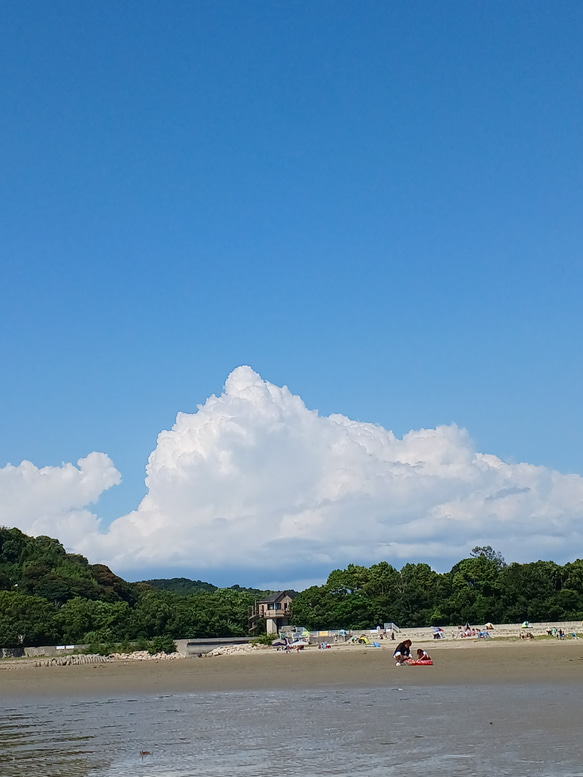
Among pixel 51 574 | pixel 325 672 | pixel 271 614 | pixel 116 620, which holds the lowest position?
pixel 325 672

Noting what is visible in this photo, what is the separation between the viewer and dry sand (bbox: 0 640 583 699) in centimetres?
3123

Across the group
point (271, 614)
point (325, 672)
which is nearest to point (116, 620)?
point (271, 614)

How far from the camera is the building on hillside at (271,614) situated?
281 ft

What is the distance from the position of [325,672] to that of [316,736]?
22.6 m

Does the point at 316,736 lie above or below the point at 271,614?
below

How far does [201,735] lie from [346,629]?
56107 millimetres

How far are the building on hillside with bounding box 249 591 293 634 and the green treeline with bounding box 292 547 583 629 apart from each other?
5182 mm

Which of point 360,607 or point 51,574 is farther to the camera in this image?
point 51,574

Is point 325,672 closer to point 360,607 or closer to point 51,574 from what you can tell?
point 360,607

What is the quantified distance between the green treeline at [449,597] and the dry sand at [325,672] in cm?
1406

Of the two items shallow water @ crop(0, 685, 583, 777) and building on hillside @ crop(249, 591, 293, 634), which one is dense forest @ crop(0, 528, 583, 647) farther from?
shallow water @ crop(0, 685, 583, 777)

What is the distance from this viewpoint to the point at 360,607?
73.8 m

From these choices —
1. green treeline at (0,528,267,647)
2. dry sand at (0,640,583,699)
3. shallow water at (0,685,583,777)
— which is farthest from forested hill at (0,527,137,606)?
shallow water at (0,685,583,777)

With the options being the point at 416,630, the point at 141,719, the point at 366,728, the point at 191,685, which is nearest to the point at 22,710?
the point at 141,719
